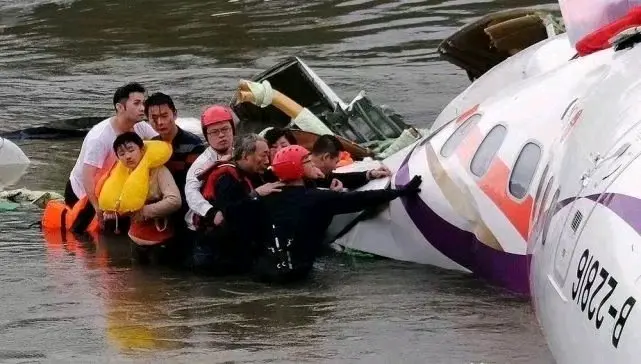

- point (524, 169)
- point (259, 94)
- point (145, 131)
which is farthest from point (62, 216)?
point (524, 169)

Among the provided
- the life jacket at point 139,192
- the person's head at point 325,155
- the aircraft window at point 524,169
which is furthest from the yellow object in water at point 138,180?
the aircraft window at point 524,169

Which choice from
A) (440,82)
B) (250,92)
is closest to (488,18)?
(250,92)

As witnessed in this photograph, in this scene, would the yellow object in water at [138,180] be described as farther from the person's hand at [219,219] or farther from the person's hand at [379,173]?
the person's hand at [379,173]

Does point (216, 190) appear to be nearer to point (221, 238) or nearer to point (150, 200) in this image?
point (221, 238)

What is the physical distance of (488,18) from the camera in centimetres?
1568

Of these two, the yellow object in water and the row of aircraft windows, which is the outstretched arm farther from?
the row of aircraft windows

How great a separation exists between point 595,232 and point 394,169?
5391 mm

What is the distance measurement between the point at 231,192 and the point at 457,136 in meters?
1.74

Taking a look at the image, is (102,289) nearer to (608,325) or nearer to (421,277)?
(421,277)

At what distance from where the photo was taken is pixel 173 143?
11.2m

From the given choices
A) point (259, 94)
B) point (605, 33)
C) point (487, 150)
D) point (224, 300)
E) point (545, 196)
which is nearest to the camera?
point (545, 196)

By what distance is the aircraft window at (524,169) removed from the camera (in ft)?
28.2

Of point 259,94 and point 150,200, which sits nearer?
point 150,200

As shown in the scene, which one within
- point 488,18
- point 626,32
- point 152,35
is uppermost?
point 626,32
